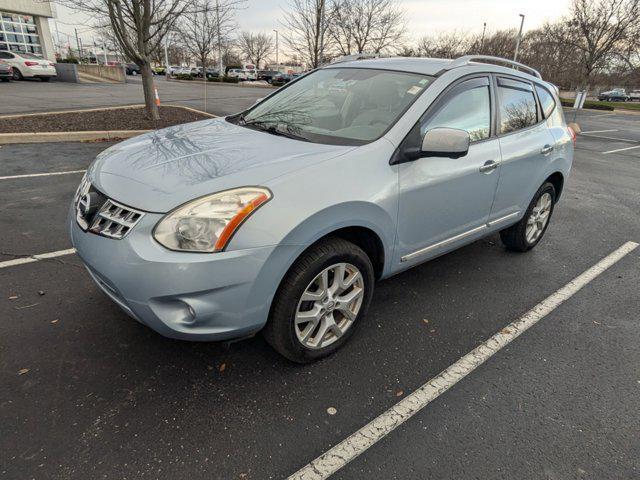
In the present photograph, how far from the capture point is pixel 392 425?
2145 millimetres

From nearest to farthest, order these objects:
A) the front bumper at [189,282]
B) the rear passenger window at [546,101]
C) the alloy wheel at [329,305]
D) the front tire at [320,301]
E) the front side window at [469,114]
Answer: the front bumper at [189,282] → the front tire at [320,301] → the alloy wheel at [329,305] → the front side window at [469,114] → the rear passenger window at [546,101]

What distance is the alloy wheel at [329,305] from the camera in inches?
93.9

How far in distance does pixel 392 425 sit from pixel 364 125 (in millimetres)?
1829

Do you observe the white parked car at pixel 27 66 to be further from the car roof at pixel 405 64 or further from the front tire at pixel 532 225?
the front tire at pixel 532 225

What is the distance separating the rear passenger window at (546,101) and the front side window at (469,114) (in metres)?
1.08

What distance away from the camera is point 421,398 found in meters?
2.33

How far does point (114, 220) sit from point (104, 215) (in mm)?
107

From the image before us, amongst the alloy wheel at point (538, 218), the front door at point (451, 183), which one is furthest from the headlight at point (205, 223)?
the alloy wheel at point (538, 218)

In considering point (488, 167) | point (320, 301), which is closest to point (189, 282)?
point (320, 301)

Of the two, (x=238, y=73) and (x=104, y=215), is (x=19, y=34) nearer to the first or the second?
(x=238, y=73)

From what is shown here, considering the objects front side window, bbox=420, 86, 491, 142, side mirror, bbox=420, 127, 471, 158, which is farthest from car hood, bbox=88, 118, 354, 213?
front side window, bbox=420, 86, 491, 142

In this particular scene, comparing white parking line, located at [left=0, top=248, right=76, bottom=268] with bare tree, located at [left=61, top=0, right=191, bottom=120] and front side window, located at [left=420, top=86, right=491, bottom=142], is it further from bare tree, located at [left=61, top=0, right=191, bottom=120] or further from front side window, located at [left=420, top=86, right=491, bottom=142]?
bare tree, located at [left=61, top=0, right=191, bottom=120]

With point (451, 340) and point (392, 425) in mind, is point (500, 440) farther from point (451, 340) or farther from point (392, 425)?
point (451, 340)

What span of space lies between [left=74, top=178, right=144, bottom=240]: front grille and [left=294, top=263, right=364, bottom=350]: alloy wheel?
96cm
